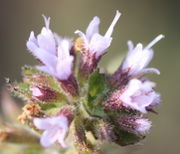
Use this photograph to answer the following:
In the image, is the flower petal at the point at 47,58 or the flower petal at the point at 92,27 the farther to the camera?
the flower petal at the point at 92,27

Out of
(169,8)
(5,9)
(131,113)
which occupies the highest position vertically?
(5,9)

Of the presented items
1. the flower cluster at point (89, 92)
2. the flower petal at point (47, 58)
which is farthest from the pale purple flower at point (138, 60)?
the flower petal at point (47, 58)

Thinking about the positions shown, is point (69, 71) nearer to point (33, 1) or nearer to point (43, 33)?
point (43, 33)

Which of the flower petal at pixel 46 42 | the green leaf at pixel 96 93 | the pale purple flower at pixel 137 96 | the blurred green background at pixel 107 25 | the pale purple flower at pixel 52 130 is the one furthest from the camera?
the blurred green background at pixel 107 25

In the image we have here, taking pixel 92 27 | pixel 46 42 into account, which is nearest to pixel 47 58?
pixel 46 42

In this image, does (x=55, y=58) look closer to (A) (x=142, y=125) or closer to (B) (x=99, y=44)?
(B) (x=99, y=44)

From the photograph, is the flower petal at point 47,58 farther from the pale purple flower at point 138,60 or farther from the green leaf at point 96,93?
the pale purple flower at point 138,60

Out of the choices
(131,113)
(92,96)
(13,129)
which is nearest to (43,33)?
(92,96)
